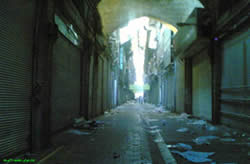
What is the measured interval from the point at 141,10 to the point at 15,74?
1306cm

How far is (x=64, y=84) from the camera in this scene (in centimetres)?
657

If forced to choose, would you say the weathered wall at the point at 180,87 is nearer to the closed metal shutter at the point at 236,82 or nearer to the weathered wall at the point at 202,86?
the weathered wall at the point at 202,86

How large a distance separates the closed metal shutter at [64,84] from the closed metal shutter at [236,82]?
5656mm

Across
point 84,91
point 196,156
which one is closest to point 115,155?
point 196,156

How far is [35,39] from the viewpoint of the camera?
163 inches

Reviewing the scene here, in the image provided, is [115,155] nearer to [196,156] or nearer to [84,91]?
[196,156]

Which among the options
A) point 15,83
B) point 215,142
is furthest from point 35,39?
point 215,142

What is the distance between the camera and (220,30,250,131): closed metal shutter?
6121mm

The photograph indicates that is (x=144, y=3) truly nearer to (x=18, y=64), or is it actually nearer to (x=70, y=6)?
(x=70, y=6)

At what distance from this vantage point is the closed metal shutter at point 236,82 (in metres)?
6.12

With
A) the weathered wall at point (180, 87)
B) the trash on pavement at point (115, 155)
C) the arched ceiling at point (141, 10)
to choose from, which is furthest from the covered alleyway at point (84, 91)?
the arched ceiling at point (141, 10)

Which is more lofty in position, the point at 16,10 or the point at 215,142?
the point at 16,10

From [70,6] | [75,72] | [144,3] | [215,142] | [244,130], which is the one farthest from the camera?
[144,3]

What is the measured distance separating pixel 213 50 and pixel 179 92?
647 centimetres
